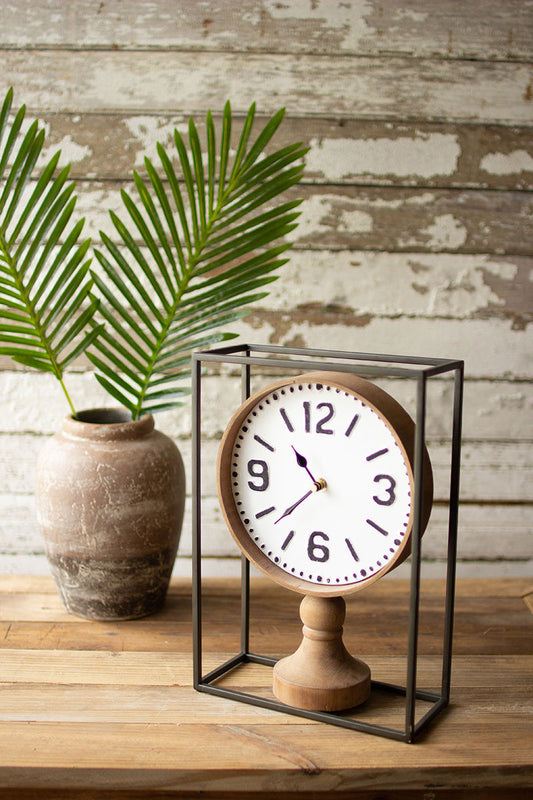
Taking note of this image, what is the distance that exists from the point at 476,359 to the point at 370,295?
0.83ft

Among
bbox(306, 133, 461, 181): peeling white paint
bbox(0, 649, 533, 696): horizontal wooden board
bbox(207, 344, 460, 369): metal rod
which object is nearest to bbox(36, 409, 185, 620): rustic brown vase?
bbox(0, 649, 533, 696): horizontal wooden board

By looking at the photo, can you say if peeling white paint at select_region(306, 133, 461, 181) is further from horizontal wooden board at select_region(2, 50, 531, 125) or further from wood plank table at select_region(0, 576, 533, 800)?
wood plank table at select_region(0, 576, 533, 800)

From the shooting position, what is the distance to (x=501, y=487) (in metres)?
1.74

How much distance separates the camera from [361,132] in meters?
1.62

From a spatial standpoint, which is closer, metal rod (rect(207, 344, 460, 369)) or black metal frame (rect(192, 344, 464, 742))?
black metal frame (rect(192, 344, 464, 742))

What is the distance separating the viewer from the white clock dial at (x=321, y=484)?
988 mm

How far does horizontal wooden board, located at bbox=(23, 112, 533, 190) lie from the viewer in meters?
1.62

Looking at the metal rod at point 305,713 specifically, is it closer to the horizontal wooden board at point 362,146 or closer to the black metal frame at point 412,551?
the black metal frame at point 412,551

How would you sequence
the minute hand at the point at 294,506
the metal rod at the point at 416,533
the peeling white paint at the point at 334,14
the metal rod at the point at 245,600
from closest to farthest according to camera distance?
the metal rod at the point at 416,533, the minute hand at the point at 294,506, the metal rod at the point at 245,600, the peeling white paint at the point at 334,14

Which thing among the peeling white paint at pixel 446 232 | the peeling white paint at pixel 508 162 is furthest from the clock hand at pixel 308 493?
the peeling white paint at pixel 508 162

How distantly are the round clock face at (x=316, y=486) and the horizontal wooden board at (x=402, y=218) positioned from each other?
695 mm

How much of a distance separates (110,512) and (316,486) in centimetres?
42

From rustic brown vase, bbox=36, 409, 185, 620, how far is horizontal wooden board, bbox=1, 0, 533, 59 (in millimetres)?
761

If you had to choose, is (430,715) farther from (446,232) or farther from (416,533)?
(446,232)
